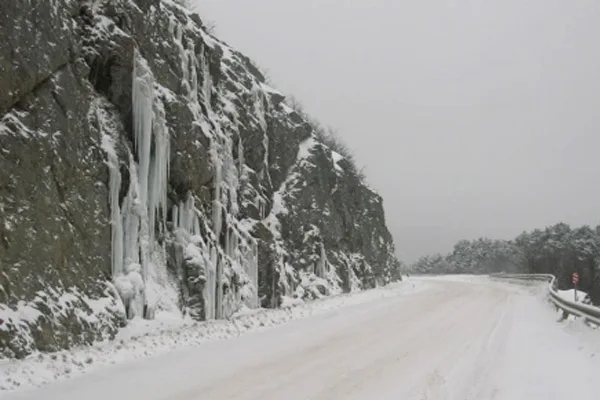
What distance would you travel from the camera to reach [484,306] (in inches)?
786

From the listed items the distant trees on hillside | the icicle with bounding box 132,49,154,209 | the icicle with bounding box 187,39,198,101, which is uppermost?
the icicle with bounding box 187,39,198,101

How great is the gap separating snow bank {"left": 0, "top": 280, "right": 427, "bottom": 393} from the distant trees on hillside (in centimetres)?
6624

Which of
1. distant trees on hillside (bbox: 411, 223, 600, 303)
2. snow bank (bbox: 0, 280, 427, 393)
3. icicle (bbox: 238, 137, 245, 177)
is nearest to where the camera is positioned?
snow bank (bbox: 0, 280, 427, 393)

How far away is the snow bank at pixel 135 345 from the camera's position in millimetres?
7491

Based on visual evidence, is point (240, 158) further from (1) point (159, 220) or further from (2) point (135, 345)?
(2) point (135, 345)

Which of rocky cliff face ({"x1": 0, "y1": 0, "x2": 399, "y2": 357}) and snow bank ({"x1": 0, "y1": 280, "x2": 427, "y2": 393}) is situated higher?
rocky cliff face ({"x1": 0, "y1": 0, "x2": 399, "y2": 357})

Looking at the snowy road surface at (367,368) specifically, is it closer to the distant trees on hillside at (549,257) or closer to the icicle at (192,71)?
the icicle at (192,71)

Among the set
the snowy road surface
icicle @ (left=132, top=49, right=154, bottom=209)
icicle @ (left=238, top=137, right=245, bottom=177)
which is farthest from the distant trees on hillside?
icicle @ (left=132, top=49, right=154, bottom=209)

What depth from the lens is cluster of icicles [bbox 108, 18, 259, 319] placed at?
11977mm

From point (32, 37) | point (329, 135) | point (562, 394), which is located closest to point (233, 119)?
point (32, 37)

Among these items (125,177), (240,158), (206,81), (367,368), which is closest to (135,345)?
(125,177)

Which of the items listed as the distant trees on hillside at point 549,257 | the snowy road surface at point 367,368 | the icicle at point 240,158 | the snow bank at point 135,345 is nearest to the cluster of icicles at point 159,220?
the snow bank at point 135,345

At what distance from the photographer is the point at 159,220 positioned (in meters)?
14.0

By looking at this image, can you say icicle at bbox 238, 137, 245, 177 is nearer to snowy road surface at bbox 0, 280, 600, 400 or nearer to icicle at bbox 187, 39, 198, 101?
icicle at bbox 187, 39, 198, 101
